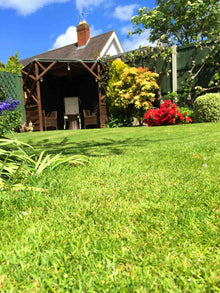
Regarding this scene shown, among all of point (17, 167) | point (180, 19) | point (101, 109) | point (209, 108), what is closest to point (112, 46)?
point (180, 19)

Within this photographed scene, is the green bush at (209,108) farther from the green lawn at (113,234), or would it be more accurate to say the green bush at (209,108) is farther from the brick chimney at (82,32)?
the brick chimney at (82,32)

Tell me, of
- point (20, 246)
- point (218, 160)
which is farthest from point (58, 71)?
point (20, 246)

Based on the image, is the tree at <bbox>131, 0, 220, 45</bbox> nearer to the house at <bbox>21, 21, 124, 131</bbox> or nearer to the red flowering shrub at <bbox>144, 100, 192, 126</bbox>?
the house at <bbox>21, 21, 124, 131</bbox>

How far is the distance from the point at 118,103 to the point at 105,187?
8.21 m

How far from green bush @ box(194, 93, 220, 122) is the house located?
463 centimetres

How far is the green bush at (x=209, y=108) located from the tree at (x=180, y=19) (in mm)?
11093

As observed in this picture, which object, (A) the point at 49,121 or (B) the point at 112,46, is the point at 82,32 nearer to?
(B) the point at 112,46

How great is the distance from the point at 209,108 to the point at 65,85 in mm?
8604

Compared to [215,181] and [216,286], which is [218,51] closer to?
[215,181]

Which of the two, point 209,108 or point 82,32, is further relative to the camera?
point 82,32

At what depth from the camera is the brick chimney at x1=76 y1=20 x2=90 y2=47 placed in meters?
17.9

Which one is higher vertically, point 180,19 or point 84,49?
point 180,19

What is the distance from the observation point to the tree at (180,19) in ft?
54.6

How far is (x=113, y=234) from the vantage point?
128 centimetres
